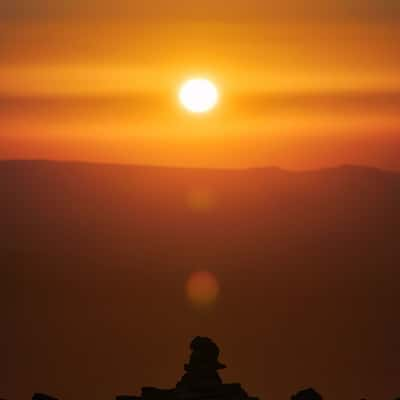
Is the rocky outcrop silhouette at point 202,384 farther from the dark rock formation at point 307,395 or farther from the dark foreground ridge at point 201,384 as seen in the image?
the dark rock formation at point 307,395

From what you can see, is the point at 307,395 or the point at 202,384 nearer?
the point at 307,395

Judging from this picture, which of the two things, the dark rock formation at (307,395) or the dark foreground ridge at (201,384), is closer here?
the dark rock formation at (307,395)

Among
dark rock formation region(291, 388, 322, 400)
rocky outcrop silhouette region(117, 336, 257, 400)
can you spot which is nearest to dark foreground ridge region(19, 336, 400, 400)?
rocky outcrop silhouette region(117, 336, 257, 400)

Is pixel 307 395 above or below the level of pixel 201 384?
below

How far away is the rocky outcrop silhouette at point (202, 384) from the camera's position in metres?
48.0

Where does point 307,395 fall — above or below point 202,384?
below

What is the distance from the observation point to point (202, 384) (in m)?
48.2

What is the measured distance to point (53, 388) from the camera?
552ft

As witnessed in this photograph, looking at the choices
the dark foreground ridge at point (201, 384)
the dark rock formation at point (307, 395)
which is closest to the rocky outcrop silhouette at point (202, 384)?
the dark foreground ridge at point (201, 384)

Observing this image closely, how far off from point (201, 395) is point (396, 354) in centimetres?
14803

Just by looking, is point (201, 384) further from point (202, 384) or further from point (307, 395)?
point (307, 395)

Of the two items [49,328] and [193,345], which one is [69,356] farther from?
[193,345]

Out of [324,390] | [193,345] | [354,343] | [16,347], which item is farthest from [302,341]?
[193,345]

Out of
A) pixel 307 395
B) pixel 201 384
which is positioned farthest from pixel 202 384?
pixel 307 395
